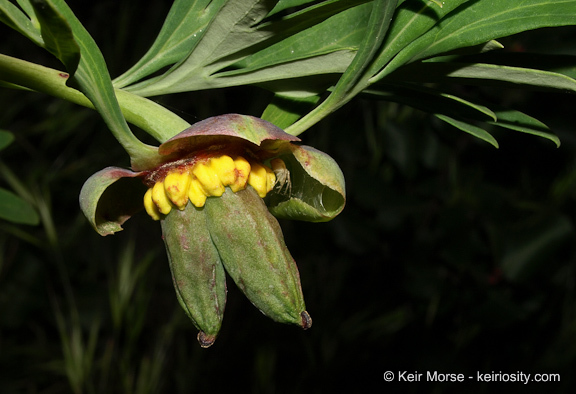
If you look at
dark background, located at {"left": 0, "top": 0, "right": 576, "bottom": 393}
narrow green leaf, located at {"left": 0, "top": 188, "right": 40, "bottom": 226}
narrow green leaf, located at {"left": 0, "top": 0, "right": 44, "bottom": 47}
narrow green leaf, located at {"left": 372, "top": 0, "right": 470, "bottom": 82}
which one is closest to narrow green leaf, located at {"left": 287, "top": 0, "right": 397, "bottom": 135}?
narrow green leaf, located at {"left": 372, "top": 0, "right": 470, "bottom": 82}

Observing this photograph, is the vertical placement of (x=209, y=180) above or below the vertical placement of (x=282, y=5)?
below

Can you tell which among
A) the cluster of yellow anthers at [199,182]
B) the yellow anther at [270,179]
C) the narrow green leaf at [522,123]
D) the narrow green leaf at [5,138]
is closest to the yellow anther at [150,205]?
the cluster of yellow anthers at [199,182]

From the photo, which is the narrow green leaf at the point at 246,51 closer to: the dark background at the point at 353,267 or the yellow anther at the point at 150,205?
the yellow anther at the point at 150,205

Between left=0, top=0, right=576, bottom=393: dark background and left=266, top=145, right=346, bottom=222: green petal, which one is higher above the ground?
left=266, top=145, right=346, bottom=222: green petal

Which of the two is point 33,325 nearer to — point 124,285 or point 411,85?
point 124,285

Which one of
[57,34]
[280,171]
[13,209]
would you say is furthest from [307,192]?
[13,209]

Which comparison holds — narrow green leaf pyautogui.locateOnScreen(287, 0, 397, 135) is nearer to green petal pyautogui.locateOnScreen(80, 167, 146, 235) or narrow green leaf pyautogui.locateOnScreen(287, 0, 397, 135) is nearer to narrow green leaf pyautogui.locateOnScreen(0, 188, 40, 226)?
green petal pyautogui.locateOnScreen(80, 167, 146, 235)

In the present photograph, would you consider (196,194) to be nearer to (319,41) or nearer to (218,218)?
(218,218)
